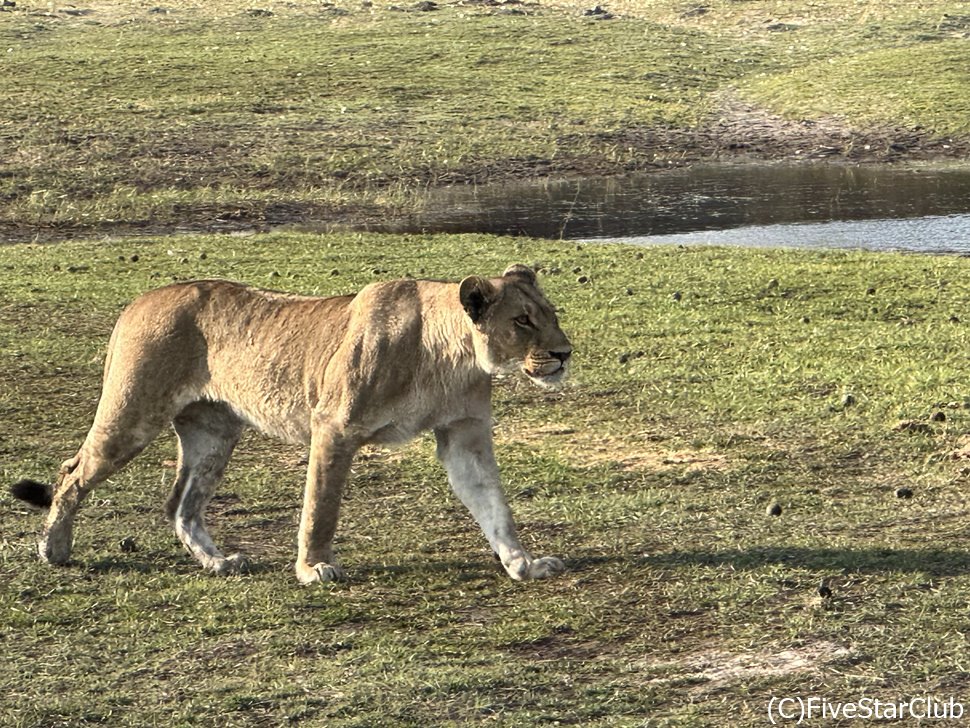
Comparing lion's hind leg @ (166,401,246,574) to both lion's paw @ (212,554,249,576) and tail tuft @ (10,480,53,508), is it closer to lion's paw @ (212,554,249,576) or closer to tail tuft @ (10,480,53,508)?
lion's paw @ (212,554,249,576)

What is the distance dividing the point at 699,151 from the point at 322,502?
21.4m

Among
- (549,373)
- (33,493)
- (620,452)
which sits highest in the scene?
(549,373)

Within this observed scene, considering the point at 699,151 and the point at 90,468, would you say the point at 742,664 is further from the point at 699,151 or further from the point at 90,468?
the point at 699,151

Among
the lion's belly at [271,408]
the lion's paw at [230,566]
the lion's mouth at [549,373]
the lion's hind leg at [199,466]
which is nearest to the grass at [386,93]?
the lion's hind leg at [199,466]

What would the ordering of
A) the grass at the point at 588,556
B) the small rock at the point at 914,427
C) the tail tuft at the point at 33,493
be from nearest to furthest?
the grass at the point at 588,556 < the tail tuft at the point at 33,493 < the small rock at the point at 914,427

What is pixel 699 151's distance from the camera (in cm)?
2850

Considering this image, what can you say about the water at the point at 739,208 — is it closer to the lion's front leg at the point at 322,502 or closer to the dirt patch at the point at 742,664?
the lion's front leg at the point at 322,502

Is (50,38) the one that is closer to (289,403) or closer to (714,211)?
(714,211)

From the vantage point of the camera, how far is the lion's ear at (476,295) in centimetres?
765

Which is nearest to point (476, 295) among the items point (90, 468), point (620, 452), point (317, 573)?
point (317, 573)

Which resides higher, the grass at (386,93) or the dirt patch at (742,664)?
the dirt patch at (742,664)

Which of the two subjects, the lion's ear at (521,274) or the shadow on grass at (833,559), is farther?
the shadow on grass at (833,559)

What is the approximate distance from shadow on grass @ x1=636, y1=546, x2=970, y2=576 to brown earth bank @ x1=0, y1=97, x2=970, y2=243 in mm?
15885

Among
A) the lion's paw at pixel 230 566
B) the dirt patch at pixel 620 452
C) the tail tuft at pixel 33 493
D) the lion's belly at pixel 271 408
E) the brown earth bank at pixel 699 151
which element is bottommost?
the brown earth bank at pixel 699 151
